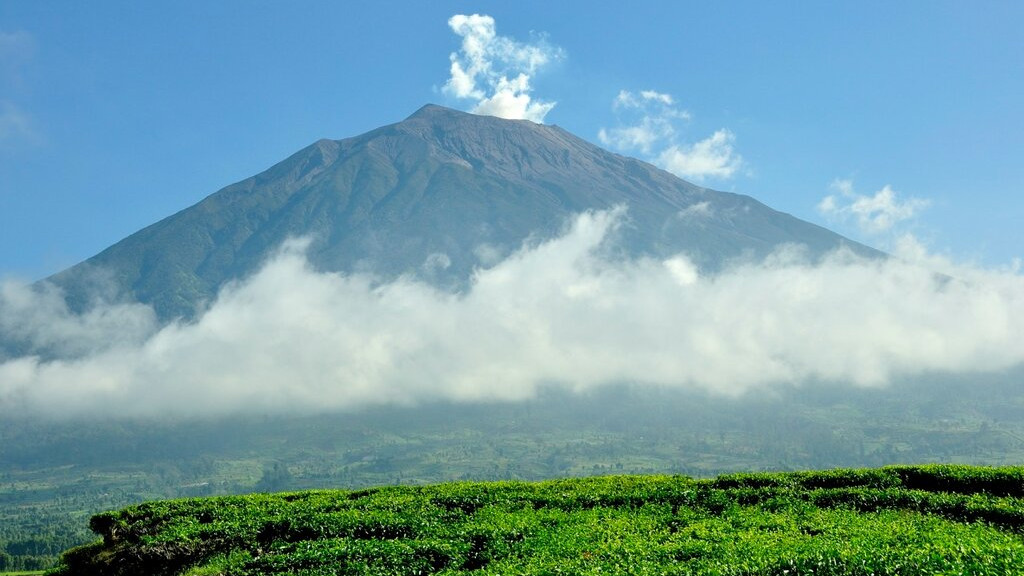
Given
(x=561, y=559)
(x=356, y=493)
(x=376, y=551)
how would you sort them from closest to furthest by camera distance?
(x=561, y=559), (x=376, y=551), (x=356, y=493)

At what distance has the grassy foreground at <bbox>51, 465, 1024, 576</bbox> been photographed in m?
17.1

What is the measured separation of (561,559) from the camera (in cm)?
1905

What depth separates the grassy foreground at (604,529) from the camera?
17.1m

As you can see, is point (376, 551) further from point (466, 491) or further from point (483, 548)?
point (466, 491)

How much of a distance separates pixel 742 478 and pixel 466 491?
41.2 ft

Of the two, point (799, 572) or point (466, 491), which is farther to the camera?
point (466, 491)

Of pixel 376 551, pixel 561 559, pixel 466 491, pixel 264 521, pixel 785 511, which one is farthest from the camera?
pixel 466 491

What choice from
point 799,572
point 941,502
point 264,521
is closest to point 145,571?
point 264,521

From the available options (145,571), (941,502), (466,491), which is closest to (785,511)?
(941,502)

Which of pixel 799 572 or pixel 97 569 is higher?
pixel 799 572

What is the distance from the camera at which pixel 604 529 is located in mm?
23156

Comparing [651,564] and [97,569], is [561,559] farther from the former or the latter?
[97,569]

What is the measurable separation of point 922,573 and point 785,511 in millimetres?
11504

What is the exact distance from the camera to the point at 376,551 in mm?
21781
